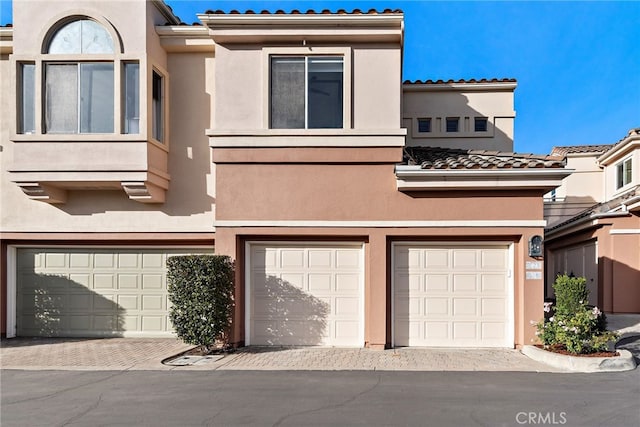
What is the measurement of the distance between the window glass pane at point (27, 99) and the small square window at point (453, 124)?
11169mm

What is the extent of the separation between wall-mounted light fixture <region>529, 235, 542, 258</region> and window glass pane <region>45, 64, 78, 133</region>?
31.4 feet

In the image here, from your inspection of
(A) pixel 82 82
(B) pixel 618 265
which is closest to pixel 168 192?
(A) pixel 82 82

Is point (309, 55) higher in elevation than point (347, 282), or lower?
higher

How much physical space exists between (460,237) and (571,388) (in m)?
3.27

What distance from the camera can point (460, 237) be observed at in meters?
8.64

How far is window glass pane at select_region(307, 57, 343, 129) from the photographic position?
8922 millimetres

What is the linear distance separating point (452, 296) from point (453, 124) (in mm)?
6899

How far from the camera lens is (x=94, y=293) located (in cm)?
1003

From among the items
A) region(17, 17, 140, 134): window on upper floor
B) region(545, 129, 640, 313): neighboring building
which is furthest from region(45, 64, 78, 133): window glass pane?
region(545, 129, 640, 313): neighboring building

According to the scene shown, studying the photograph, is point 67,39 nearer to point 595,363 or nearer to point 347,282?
point 347,282

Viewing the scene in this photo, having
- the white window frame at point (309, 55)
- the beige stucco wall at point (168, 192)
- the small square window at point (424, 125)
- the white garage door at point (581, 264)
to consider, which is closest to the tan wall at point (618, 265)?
the white garage door at point (581, 264)

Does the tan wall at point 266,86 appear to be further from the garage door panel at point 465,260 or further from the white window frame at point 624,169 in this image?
the white window frame at point 624,169

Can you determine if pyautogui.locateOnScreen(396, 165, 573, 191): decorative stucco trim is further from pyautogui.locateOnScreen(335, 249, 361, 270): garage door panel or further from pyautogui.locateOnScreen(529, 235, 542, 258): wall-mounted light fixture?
pyautogui.locateOnScreen(335, 249, 361, 270): garage door panel

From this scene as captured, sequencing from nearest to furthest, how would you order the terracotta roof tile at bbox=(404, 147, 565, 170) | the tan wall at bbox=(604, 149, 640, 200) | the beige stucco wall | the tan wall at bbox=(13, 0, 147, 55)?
the terracotta roof tile at bbox=(404, 147, 565, 170), the tan wall at bbox=(13, 0, 147, 55), the beige stucco wall, the tan wall at bbox=(604, 149, 640, 200)
